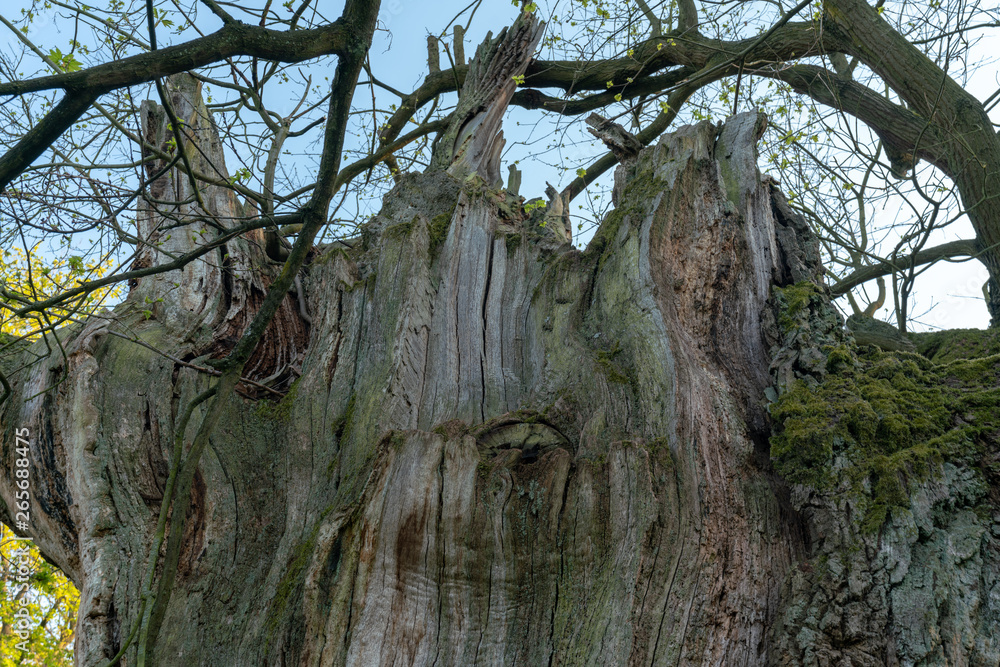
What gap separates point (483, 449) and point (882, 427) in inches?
64.9

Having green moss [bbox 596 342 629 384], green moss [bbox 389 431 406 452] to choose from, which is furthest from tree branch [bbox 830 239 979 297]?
green moss [bbox 389 431 406 452]

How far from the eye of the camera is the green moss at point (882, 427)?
2.65m

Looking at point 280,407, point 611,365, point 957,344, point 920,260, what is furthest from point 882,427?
point 920,260

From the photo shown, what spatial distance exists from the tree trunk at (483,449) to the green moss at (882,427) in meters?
0.13

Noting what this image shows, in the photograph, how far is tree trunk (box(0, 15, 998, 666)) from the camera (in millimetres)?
2611

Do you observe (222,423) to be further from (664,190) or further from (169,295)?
(664,190)

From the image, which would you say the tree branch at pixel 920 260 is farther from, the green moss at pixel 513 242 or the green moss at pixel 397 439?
the green moss at pixel 397 439

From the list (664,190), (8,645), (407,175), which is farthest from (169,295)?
(8,645)

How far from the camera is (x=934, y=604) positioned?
7.55 feet

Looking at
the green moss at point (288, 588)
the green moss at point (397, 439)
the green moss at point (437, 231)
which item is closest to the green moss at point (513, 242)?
the green moss at point (437, 231)

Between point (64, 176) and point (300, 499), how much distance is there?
189cm

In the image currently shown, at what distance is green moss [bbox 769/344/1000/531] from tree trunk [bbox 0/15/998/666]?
13 cm

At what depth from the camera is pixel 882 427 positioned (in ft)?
9.32

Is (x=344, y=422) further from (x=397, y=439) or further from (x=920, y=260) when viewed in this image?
(x=920, y=260)
